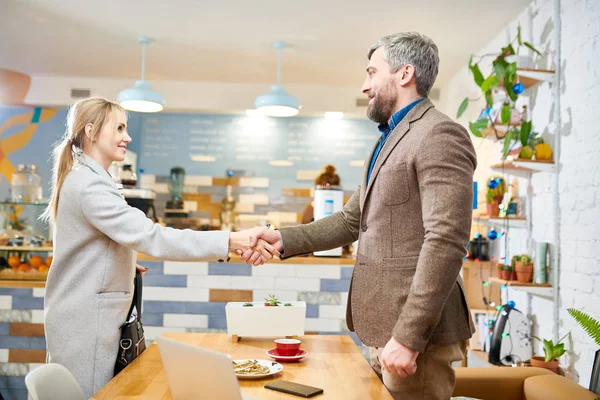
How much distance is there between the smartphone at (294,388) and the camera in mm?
1457

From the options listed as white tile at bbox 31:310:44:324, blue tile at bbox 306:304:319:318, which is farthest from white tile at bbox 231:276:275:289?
white tile at bbox 31:310:44:324

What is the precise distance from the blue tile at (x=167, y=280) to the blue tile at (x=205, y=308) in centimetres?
14

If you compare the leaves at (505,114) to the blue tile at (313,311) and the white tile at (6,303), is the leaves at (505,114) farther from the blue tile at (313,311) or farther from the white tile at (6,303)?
the white tile at (6,303)

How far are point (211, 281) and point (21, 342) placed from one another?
1210mm

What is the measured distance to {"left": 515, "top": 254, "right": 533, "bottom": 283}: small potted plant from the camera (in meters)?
3.73

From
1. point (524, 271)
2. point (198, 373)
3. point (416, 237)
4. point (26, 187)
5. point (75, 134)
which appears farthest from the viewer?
point (26, 187)

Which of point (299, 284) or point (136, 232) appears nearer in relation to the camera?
point (136, 232)

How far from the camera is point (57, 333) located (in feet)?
6.18

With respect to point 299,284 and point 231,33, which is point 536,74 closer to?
point 299,284

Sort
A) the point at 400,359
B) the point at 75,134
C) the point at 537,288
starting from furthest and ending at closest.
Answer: the point at 537,288
the point at 75,134
the point at 400,359

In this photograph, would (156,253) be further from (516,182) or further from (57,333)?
(516,182)

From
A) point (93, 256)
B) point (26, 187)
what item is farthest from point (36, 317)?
point (93, 256)

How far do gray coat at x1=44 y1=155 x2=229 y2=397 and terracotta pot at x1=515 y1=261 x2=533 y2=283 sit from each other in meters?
2.45

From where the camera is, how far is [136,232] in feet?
6.26
